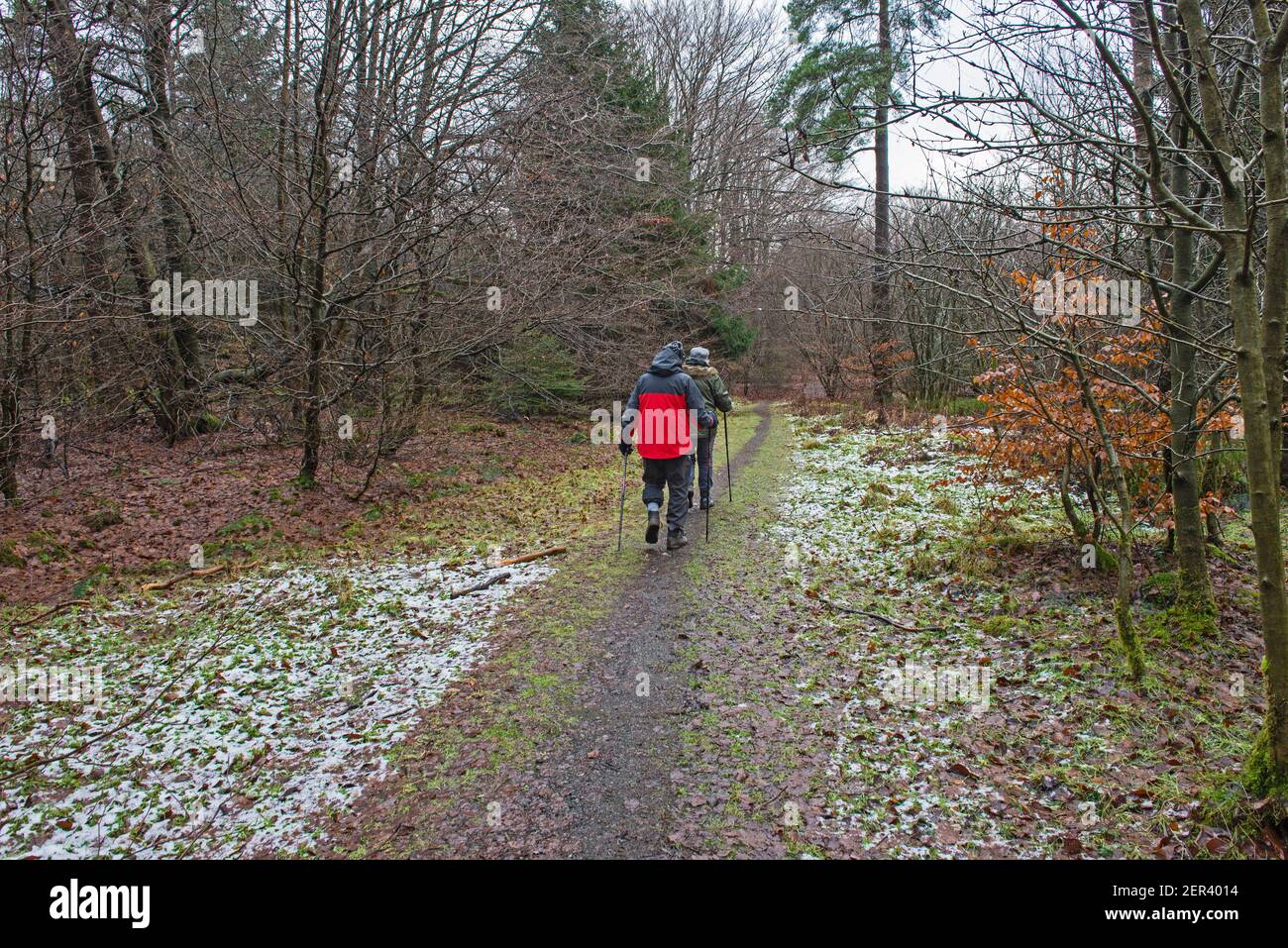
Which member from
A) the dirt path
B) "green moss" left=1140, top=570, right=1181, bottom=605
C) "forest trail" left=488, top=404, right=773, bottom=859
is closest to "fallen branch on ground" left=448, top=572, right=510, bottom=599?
the dirt path

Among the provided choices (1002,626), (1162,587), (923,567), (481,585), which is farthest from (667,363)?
(1162,587)

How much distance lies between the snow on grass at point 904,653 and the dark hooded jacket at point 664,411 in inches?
71.8

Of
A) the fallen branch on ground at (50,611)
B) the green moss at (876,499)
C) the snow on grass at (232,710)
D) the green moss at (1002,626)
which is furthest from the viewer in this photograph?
the green moss at (876,499)

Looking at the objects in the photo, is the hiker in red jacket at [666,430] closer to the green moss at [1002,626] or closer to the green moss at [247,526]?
the green moss at [1002,626]

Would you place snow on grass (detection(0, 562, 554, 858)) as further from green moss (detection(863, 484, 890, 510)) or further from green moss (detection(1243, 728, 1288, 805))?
green moss (detection(863, 484, 890, 510))

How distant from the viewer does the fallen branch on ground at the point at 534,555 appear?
7.75m

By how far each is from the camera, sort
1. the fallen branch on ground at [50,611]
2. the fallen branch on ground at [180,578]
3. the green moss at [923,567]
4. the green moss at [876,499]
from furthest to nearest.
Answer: the green moss at [876,499], the fallen branch on ground at [180,578], the green moss at [923,567], the fallen branch on ground at [50,611]

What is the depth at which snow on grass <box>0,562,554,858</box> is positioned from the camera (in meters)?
3.64

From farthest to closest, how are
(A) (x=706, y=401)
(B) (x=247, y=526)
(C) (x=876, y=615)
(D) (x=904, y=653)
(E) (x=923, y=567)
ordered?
(A) (x=706, y=401) < (B) (x=247, y=526) < (E) (x=923, y=567) < (C) (x=876, y=615) < (D) (x=904, y=653)

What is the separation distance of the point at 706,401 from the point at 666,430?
1.98 m

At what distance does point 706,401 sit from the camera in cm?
943

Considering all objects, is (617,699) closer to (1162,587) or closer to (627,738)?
(627,738)

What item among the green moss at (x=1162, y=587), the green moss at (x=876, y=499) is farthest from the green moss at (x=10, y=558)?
the green moss at (x=1162, y=587)
